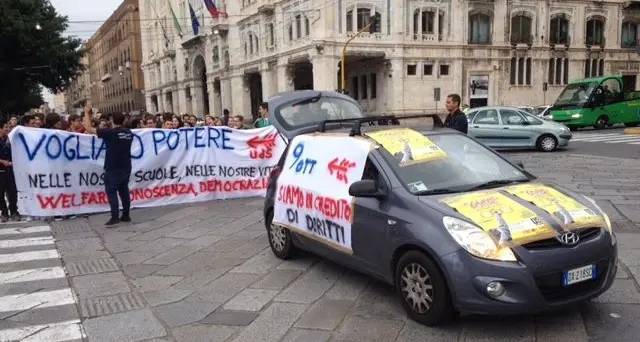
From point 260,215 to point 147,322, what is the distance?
4360 mm

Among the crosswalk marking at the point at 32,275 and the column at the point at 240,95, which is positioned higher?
the column at the point at 240,95

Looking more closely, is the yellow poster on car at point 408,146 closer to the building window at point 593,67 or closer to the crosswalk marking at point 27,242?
the crosswalk marking at point 27,242

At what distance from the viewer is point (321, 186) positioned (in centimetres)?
523

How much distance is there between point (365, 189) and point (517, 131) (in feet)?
44.5

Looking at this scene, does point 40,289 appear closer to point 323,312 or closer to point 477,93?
point 323,312

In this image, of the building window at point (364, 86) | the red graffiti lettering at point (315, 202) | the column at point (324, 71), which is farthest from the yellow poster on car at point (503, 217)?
the building window at point (364, 86)

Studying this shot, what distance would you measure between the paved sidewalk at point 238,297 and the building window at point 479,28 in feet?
120

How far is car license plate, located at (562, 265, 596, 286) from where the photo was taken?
3762 mm

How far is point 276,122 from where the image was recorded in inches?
400

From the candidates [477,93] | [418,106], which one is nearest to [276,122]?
[418,106]

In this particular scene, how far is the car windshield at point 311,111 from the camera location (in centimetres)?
1018

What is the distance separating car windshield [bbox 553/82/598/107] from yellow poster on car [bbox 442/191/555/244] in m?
24.3

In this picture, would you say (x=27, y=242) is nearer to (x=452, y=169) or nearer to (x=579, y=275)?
(x=452, y=169)

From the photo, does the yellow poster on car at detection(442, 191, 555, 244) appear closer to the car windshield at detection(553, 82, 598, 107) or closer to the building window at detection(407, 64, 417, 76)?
the car windshield at detection(553, 82, 598, 107)
